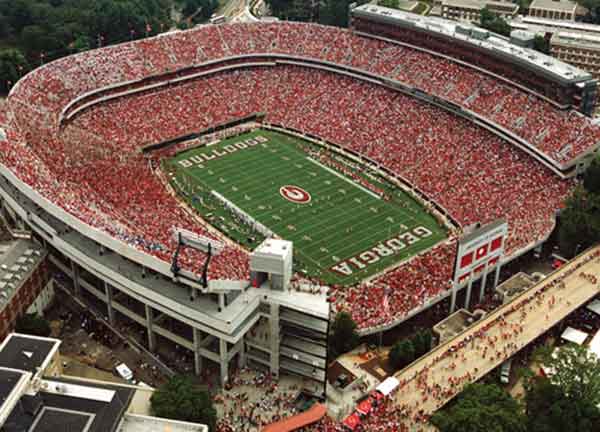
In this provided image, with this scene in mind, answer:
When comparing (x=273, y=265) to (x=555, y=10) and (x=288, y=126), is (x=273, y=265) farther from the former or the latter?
(x=555, y=10)

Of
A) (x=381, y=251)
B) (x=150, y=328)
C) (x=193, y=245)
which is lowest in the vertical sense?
(x=381, y=251)

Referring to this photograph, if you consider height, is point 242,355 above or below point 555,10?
below

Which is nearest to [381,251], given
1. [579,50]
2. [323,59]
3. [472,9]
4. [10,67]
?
[323,59]

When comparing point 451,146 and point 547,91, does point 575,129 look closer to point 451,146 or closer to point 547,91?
point 547,91

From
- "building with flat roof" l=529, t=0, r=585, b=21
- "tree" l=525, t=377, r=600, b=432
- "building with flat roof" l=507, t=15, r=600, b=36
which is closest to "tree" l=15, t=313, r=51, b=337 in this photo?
"tree" l=525, t=377, r=600, b=432

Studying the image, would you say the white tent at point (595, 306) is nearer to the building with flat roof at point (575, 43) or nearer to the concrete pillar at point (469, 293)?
the concrete pillar at point (469, 293)

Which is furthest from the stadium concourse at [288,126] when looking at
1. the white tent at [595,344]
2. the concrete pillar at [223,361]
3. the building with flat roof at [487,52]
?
the white tent at [595,344]

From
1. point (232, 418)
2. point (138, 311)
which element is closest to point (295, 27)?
point (138, 311)

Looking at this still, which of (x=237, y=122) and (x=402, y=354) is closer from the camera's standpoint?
(x=402, y=354)
